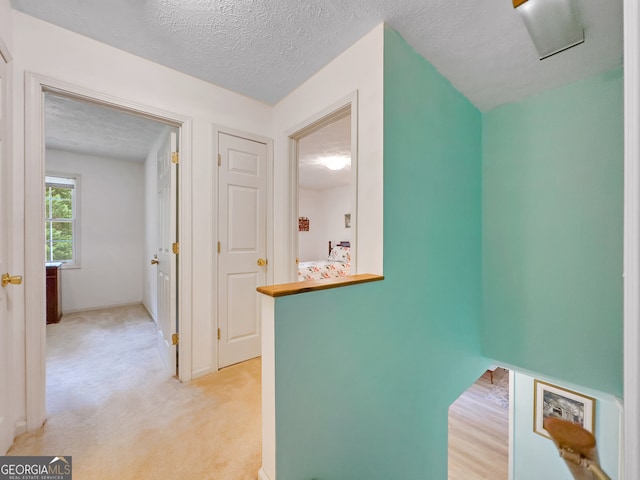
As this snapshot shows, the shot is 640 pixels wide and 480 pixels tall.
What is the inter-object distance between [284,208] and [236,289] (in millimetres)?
840

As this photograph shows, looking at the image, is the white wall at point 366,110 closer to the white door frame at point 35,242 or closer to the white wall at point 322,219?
the white door frame at point 35,242

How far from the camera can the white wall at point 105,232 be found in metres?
3.92

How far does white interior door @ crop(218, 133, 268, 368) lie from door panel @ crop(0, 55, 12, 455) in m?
1.13

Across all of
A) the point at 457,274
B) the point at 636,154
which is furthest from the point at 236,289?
the point at 636,154

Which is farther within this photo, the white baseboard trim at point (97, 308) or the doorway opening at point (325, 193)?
the white baseboard trim at point (97, 308)

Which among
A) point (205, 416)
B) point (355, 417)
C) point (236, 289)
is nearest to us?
point (355, 417)

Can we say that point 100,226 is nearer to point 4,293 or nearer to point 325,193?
point 4,293

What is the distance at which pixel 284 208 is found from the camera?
2.32 meters

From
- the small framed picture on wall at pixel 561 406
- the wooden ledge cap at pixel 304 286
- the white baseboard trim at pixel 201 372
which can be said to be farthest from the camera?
the small framed picture on wall at pixel 561 406

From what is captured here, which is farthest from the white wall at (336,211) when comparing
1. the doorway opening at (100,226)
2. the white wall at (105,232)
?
the white wall at (105,232)

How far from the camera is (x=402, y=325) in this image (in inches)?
63.5

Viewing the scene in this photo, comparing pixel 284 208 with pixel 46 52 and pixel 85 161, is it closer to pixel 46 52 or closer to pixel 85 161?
pixel 46 52

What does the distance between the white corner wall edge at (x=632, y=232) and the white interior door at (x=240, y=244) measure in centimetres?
220

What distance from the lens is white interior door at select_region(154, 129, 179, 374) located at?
6.73ft
